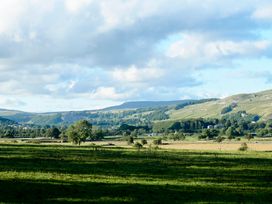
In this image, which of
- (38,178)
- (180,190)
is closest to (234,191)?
(180,190)

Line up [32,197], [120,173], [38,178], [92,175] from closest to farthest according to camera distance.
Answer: [32,197], [38,178], [92,175], [120,173]

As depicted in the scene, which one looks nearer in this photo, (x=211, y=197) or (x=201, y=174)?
(x=211, y=197)

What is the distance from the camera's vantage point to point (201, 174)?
63.1 m

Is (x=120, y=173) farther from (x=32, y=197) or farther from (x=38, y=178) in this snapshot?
(x=32, y=197)

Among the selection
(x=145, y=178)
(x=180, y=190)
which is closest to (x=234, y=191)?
(x=180, y=190)

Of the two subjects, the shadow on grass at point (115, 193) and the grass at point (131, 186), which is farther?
the grass at point (131, 186)

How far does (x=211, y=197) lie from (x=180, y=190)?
4.57m

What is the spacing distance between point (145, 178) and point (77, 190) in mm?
13566

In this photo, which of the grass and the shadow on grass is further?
the grass

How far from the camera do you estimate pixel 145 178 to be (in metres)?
56.2

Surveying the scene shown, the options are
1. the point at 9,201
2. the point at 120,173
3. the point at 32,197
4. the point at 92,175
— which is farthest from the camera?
the point at 120,173

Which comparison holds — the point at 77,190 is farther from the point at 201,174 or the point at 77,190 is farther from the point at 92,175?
the point at 201,174

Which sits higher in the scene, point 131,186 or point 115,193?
point 131,186

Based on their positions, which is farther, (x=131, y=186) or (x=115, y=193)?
(x=131, y=186)
